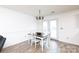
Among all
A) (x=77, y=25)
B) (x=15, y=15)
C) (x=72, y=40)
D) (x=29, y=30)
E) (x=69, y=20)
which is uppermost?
(x=15, y=15)

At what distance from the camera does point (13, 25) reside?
448 centimetres

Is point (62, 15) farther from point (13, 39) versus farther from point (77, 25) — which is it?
point (13, 39)

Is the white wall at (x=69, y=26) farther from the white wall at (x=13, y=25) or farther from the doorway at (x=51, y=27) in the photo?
the white wall at (x=13, y=25)

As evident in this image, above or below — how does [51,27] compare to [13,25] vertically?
below

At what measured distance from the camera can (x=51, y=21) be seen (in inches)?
245

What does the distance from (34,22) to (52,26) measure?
1855 millimetres

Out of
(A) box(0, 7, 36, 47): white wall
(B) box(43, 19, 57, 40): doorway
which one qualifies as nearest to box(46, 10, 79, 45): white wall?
(B) box(43, 19, 57, 40): doorway

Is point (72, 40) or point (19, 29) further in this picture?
point (19, 29)

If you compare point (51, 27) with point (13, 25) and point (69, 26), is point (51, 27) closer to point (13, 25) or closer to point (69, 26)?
Result: point (69, 26)

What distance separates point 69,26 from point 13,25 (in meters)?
3.89

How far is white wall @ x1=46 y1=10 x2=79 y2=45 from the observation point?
14.3ft

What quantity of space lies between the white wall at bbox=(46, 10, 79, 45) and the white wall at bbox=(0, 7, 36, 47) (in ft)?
8.93

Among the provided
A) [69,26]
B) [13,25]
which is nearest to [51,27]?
[69,26]
